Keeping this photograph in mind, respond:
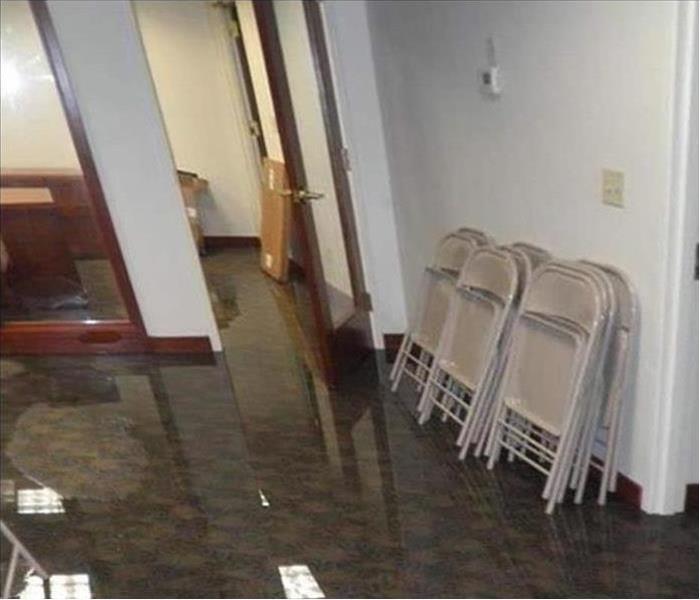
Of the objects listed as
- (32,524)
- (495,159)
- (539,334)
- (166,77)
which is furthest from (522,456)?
(166,77)

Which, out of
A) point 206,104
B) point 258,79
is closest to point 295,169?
point 258,79

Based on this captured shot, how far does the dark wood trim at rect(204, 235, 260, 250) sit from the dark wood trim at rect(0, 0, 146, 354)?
2315mm

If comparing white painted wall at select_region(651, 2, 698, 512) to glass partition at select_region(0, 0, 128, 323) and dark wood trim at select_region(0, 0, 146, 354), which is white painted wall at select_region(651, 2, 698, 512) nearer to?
dark wood trim at select_region(0, 0, 146, 354)

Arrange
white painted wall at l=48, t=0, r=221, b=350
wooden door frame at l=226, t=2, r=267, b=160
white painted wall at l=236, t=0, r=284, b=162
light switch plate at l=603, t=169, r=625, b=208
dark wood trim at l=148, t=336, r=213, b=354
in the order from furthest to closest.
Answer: wooden door frame at l=226, t=2, r=267, b=160
white painted wall at l=236, t=0, r=284, b=162
dark wood trim at l=148, t=336, r=213, b=354
white painted wall at l=48, t=0, r=221, b=350
light switch plate at l=603, t=169, r=625, b=208

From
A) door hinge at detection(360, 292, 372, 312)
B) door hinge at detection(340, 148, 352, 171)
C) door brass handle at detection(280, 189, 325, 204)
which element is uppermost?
door hinge at detection(340, 148, 352, 171)

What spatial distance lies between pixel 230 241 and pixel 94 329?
2366 millimetres

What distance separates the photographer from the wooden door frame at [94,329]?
10.6 ft

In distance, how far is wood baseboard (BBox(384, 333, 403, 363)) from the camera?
335 centimetres

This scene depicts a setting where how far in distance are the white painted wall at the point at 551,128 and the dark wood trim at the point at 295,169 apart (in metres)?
0.51

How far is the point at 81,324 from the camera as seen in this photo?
12.5 feet

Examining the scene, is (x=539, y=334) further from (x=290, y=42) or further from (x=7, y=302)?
(x=7, y=302)

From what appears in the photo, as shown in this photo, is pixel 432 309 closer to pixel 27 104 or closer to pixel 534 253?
pixel 534 253

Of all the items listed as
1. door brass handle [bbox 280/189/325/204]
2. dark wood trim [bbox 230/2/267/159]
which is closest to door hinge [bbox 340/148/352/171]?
door brass handle [bbox 280/189/325/204]

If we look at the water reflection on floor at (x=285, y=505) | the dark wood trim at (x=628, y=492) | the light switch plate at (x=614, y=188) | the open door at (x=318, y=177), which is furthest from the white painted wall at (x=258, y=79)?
the dark wood trim at (x=628, y=492)
